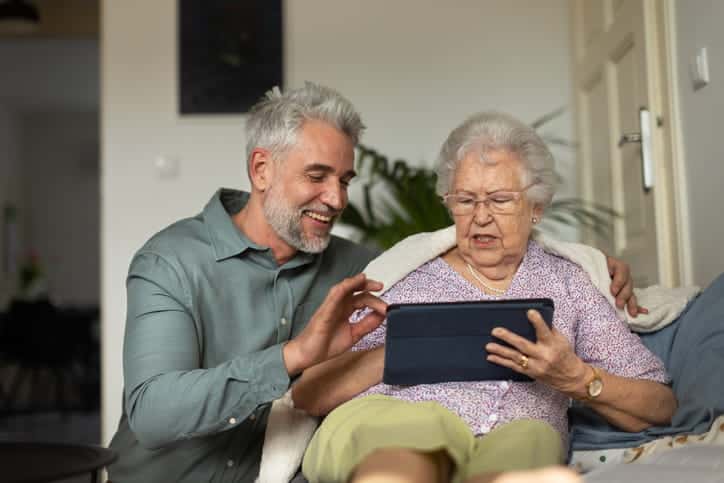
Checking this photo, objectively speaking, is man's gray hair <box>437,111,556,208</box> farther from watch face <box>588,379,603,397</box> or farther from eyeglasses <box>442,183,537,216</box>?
watch face <box>588,379,603,397</box>

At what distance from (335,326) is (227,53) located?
2.66 meters

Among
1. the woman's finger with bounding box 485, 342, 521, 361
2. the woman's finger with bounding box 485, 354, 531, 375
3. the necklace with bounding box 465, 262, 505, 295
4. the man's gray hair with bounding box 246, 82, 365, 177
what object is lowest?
the woman's finger with bounding box 485, 354, 531, 375

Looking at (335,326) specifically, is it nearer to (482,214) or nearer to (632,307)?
(482,214)

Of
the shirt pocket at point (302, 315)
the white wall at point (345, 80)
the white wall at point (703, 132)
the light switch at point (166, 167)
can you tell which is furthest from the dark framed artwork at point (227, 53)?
the shirt pocket at point (302, 315)

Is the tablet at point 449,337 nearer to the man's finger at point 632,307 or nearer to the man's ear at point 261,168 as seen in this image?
the man's finger at point 632,307

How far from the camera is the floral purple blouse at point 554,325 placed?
1.82 m

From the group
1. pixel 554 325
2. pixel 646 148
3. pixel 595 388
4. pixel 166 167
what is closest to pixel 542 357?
pixel 595 388

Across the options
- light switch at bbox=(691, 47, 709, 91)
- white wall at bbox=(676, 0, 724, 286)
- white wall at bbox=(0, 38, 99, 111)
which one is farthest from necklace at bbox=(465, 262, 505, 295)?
white wall at bbox=(0, 38, 99, 111)

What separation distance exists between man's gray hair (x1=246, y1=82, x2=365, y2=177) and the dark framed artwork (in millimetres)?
2027

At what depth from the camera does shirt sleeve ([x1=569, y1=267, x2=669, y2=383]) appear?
1.90m

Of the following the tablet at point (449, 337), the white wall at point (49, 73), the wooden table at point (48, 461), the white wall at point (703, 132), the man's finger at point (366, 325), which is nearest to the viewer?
the wooden table at point (48, 461)

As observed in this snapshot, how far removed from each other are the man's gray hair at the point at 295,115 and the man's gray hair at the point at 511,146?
0.25m

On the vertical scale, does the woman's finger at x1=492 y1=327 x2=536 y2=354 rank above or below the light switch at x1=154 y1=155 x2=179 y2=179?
below

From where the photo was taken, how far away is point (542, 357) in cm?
167
